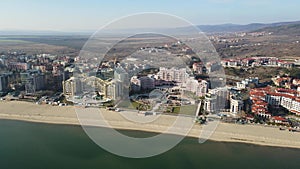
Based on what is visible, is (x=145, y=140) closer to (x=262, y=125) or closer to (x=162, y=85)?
(x=262, y=125)

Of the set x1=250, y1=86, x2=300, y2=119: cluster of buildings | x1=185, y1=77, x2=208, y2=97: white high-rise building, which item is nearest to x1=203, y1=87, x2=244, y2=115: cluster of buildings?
x1=250, y1=86, x2=300, y2=119: cluster of buildings

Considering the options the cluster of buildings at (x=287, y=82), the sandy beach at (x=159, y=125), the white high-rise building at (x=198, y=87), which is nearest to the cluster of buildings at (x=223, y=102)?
the sandy beach at (x=159, y=125)

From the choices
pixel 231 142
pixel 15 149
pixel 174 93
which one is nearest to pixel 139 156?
pixel 231 142

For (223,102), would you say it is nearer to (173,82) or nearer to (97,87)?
(173,82)

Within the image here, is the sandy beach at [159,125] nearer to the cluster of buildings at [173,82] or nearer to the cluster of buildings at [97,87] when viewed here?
the cluster of buildings at [97,87]

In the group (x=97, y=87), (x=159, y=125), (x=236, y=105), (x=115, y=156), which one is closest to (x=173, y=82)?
(x=97, y=87)

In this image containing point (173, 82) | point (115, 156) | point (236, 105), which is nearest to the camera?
point (115, 156)

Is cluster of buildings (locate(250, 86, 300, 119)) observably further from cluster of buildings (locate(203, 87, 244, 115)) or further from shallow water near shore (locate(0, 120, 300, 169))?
shallow water near shore (locate(0, 120, 300, 169))
